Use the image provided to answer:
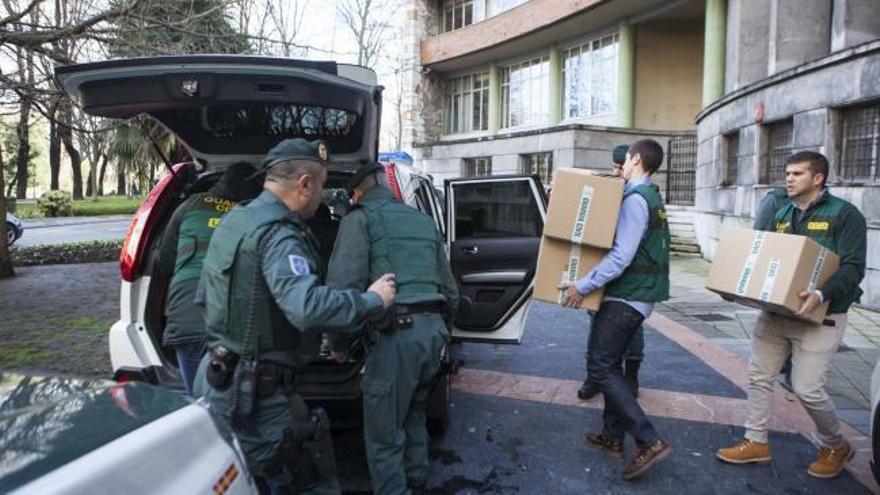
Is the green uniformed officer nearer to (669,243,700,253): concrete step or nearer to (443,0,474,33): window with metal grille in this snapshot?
(669,243,700,253): concrete step

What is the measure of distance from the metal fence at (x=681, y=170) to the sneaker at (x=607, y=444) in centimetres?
1548

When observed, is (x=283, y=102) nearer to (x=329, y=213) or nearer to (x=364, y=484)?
(x=329, y=213)

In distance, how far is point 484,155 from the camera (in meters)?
24.4

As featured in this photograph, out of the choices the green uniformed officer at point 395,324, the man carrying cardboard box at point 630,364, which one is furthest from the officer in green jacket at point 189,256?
the man carrying cardboard box at point 630,364

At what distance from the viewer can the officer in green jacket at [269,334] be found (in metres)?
2.38

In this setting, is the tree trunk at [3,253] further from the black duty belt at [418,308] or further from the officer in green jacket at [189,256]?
the black duty belt at [418,308]

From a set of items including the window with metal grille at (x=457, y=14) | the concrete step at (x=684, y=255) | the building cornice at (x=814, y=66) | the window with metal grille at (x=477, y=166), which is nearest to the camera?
the building cornice at (x=814, y=66)

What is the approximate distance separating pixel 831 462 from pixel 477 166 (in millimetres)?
22341

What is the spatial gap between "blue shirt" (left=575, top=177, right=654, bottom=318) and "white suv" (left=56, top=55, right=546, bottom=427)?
925mm

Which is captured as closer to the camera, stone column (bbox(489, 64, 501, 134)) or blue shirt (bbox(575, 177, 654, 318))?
blue shirt (bbox(575, 177, 654, 318))

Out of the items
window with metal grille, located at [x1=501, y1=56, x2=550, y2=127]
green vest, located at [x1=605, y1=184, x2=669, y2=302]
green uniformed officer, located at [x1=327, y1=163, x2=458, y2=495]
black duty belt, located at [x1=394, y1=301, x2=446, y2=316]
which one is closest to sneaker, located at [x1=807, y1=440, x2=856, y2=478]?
green vest, located at [x1=605, y1=184, x2=669, y2=302]

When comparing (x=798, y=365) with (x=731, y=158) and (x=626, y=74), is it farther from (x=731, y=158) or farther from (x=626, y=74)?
(x=626, y=74)

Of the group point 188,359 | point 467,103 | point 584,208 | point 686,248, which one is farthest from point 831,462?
point 467,103

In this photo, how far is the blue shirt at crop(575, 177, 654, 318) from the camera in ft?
11.5
